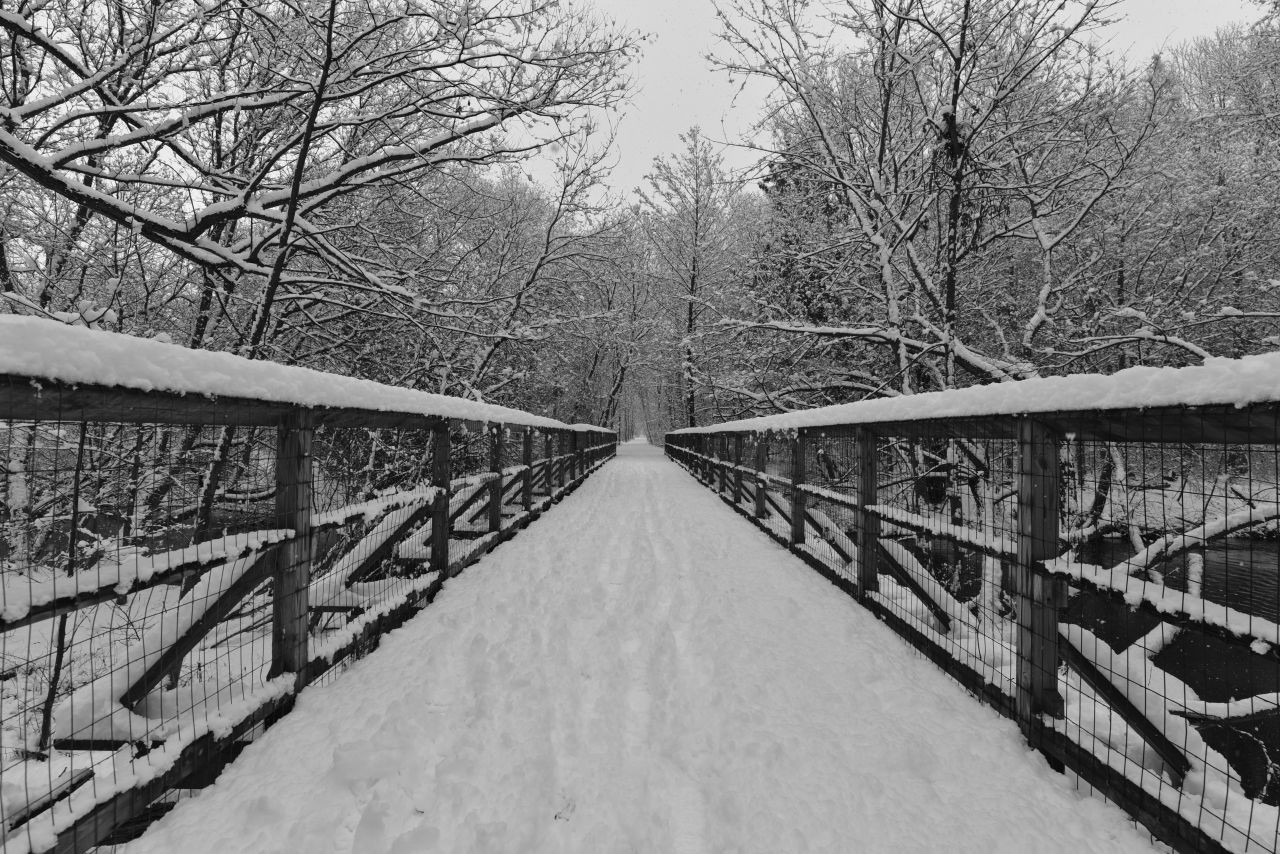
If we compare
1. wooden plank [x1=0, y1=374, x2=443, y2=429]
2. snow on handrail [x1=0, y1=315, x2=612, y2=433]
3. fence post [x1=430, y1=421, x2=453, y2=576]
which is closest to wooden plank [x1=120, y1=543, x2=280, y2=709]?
wooden plank [x1=0, y1=374, x2=443, y2=429]

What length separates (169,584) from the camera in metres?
2.13

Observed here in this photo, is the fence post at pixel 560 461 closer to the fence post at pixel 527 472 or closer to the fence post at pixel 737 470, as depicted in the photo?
the fence post at pixel 527 472

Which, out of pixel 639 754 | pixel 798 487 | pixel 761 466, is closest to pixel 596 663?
pixel 639 754

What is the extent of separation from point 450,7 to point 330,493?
15.2 feet

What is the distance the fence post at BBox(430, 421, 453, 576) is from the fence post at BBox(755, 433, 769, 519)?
4.82m

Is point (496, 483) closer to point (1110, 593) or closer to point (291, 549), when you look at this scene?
point (291, 549)

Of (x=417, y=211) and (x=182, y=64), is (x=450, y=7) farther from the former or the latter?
(x=417, y=211)

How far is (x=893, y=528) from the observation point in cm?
427

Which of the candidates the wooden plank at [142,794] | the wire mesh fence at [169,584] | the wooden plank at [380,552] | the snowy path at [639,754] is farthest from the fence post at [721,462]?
the wooden plank at [142,794]

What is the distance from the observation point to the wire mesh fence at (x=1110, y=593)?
5.80 ft

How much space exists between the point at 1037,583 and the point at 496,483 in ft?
17.1

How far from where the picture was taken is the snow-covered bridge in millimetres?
1756

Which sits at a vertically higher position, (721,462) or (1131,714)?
(721,462)

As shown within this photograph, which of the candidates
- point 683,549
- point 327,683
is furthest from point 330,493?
point 683,549
